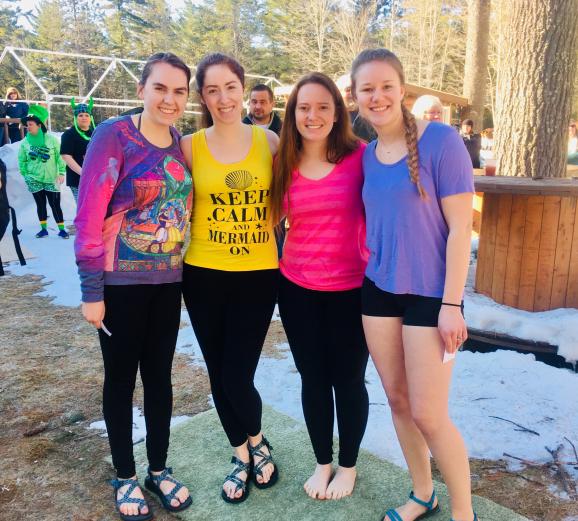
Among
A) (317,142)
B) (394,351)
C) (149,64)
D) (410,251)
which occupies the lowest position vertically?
(394,351)

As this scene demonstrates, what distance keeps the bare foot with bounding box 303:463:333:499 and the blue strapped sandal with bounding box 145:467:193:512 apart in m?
0.53

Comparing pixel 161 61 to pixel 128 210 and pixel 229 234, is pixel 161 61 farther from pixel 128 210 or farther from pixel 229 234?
pixel 229 234

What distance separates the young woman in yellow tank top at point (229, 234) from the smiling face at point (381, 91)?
1.66 ft

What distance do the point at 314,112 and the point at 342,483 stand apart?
1.61m

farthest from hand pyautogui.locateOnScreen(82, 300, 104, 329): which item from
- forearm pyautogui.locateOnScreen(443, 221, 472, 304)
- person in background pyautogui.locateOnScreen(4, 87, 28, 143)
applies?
person in background pyautogui.locateOnScreen(4, 87, 28, 143)

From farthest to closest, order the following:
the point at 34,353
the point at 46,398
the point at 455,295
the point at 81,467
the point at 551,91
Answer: the point at 551,91, the point at 34,353, the point at 46,398, the point at 81,467, the point at 455,295

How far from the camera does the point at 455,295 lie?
1799 mm

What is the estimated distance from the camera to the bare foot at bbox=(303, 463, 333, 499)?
240 cm

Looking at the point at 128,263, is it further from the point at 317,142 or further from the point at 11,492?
the point at 11,492

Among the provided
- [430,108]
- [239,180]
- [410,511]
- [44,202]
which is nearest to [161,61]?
[239,180]

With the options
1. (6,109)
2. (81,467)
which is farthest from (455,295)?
(6,109)

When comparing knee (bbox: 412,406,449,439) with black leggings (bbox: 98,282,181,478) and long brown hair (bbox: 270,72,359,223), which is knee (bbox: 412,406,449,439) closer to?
long brown hair (bbox: 270,72,359,223)

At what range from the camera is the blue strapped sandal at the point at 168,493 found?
2.37 metres

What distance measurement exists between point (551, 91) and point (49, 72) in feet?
127
